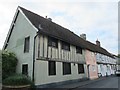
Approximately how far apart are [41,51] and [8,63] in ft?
10.8

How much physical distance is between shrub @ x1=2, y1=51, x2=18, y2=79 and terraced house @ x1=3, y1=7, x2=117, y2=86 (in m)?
0.49

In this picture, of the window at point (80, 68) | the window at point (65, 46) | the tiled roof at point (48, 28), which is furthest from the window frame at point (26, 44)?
the window at point (80, 68)

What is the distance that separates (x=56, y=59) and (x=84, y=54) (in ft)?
23.8

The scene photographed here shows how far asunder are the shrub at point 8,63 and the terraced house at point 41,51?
488mm

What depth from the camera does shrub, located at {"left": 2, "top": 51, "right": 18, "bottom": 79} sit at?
507 inches

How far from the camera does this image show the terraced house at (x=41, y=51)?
12688 mm

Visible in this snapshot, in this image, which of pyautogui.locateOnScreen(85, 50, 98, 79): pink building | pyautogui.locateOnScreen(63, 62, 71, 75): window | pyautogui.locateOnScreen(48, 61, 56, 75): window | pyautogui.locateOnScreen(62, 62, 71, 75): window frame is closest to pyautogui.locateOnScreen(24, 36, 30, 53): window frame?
pyautogui.locateOnScreen(48, 61, 56, 75): window

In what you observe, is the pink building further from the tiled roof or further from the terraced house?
the tiled roof

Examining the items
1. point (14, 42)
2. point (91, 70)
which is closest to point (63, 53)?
point (14, 42)

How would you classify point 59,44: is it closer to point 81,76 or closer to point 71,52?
point 71,52

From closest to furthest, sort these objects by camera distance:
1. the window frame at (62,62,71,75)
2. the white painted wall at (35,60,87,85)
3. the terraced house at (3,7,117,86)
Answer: the white painted wall at (35,60,87,85), the terraced house at (3,7,117,86), the window frame at (62,62,71,75)

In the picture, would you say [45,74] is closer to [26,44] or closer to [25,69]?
[25,69]

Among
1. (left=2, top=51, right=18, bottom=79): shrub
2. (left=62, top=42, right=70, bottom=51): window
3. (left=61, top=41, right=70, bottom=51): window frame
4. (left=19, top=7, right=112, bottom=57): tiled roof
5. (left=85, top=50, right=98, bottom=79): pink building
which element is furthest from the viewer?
(left=85, top=50, right=98, bottom=79): pink building

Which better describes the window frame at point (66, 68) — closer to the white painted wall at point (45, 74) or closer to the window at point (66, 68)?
the window at point (66, 68)
